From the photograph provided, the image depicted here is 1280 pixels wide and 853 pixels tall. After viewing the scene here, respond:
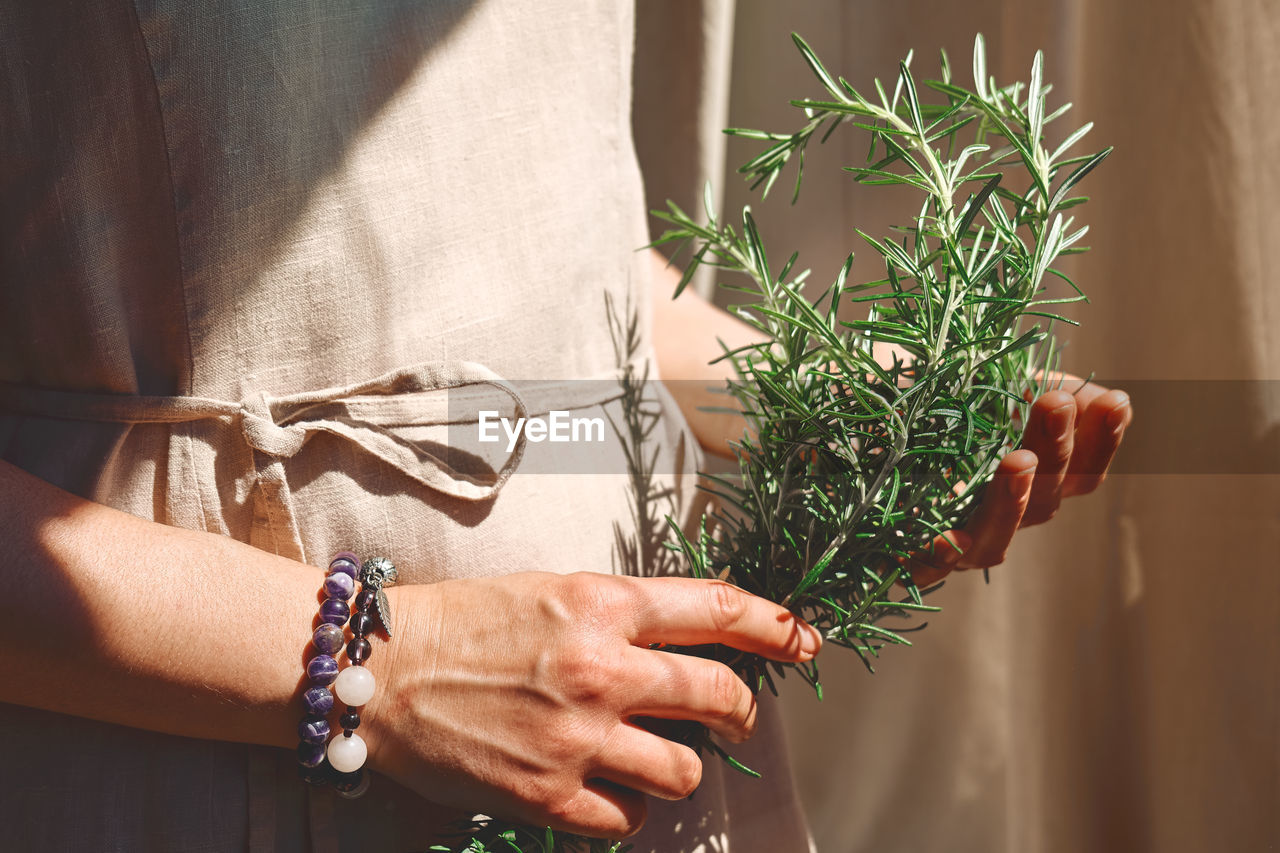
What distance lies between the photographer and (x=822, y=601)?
495mm

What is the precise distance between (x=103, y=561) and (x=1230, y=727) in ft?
A: 3.24

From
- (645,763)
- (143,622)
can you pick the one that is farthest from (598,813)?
(143,622)

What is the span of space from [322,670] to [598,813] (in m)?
0.17

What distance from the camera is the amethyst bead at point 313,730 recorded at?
424 millimetres

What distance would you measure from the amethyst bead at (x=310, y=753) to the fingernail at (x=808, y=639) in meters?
0.27

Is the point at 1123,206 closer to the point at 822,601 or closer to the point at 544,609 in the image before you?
the point at 822,601

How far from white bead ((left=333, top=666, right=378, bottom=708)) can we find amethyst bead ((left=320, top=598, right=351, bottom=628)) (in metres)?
0.03

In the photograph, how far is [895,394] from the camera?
1.50 ft

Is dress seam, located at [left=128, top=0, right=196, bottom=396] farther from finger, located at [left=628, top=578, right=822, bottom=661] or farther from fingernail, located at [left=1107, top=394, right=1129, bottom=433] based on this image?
fingernail, located at [left=1107, top=394, right=1129, bottom=433]

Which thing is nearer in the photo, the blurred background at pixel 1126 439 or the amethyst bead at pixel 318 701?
the amethyst bead at pixel 318 701

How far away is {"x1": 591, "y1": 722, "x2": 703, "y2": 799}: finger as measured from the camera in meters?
0.45

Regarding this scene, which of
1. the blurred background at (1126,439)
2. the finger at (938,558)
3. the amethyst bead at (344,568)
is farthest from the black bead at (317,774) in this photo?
the blurred background at (1126,439)

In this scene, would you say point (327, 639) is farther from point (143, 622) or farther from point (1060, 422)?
point (1060, 422)

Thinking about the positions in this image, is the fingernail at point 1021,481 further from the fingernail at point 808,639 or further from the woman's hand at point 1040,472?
the fingernail at point 808,639
